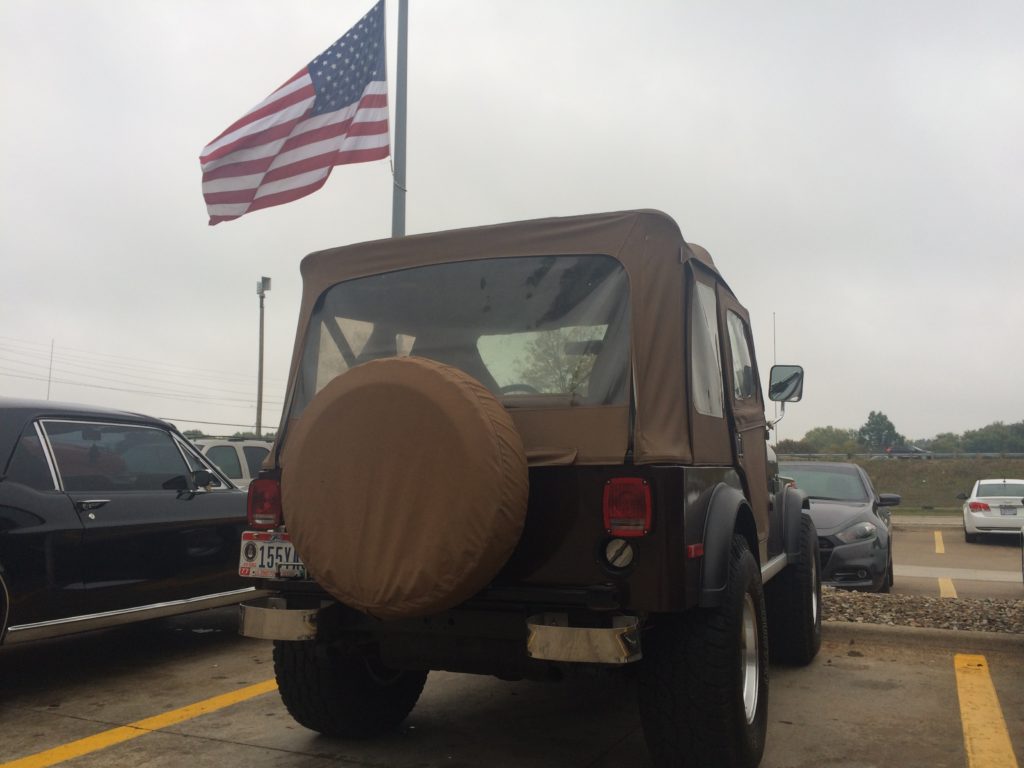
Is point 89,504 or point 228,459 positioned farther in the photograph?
point 228,459

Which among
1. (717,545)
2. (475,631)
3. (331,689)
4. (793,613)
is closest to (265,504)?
(331,689)

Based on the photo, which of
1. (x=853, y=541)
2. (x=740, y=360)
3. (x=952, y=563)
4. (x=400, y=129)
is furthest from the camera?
(x=952, y=563)

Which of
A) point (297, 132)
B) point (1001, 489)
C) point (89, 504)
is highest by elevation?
point (297, 132)

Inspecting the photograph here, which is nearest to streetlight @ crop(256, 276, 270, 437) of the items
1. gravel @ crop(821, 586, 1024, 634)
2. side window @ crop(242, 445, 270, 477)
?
side window @ crop(242, 445, 270, 477)

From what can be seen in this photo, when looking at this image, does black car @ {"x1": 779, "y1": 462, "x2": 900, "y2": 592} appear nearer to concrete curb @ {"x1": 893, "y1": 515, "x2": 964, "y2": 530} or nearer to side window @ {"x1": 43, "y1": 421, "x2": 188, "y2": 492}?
side window @ {"x1": 43, "y1": 421, "x2": 188, "y2": 492}

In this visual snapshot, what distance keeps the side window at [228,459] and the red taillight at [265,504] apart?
27.6 feet

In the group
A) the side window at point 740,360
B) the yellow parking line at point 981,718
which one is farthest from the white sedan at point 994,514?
the side window at point 740,360

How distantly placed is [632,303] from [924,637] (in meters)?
3.96

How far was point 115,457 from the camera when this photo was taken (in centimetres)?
586

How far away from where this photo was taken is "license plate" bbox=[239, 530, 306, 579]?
371 centimetres

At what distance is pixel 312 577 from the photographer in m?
3.49

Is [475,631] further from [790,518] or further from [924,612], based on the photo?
[924,612]

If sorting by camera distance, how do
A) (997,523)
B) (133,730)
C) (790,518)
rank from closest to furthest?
1. (133,730)
2. (790,518)
3. (997,523)

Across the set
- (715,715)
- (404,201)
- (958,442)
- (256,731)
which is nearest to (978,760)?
(715,715)
